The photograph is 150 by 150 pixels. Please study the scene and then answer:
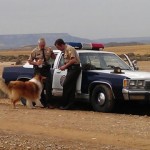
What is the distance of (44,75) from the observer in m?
12.8

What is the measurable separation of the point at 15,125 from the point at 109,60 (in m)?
4.14

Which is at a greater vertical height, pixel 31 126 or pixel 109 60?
pixel 109 60

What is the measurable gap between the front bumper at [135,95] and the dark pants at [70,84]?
4.53 ft

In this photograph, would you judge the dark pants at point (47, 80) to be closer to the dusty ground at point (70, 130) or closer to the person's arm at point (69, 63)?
the person's arm at point (69, 63)

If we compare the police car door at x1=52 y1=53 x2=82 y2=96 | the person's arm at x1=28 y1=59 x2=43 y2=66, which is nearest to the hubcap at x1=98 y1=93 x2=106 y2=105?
the police car door at x1=52 y1=53 x2=82 y2=96

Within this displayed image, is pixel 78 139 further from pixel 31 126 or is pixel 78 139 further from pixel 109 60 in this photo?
pixel 109 60

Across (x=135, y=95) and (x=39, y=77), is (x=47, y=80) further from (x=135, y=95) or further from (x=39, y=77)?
(x=135, y=95)

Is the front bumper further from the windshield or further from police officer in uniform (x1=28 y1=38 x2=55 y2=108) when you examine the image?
police officer in uniform (x1=28 y1=38 x2=55 y2=108)

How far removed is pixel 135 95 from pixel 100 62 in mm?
1747

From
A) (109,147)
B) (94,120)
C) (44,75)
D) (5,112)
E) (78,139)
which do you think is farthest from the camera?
(44,75)

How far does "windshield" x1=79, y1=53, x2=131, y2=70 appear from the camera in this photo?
12752mm

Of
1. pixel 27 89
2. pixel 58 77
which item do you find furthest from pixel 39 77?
pixel 58 77

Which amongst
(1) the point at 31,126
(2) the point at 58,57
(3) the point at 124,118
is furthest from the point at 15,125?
(2) the point at 58,57

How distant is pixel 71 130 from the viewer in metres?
9.20
